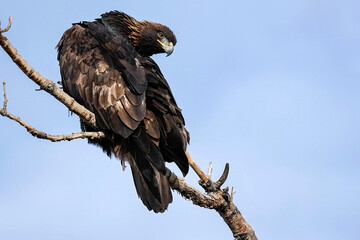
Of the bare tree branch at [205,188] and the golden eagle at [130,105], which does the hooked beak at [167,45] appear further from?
the bare tree branch at [205,188]

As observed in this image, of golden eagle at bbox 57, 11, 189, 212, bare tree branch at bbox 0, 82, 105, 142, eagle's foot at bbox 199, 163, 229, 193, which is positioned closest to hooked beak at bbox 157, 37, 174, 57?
golden eagle at bbox 57, 11, 189, 212

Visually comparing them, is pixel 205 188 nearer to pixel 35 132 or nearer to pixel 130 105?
pixel 130 105

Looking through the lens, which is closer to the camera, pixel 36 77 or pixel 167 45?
pixel 36 77

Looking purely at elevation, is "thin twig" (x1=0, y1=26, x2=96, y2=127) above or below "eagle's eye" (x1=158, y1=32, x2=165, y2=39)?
below

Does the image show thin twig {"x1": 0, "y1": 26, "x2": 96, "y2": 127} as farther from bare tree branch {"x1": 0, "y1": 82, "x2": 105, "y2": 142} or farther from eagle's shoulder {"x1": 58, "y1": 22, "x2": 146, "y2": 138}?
eagle's shoulder {"x1": 58, "y1": 22, "x2": 146, "y2": 138}

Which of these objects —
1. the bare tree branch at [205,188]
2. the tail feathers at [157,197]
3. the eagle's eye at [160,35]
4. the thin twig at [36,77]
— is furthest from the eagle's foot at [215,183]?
the eagle's eye at [160,35]

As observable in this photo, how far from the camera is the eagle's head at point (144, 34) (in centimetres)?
827

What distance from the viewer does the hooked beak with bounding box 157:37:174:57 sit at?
8.22m

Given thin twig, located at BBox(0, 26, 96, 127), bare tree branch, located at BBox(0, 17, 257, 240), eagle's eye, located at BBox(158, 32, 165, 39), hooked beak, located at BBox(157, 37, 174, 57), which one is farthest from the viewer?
eagle's eye, located at BBox(158, 32, 165, 39)

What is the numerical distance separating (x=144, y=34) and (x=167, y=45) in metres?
0.39

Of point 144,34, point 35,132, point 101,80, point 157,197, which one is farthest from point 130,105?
point 144,34

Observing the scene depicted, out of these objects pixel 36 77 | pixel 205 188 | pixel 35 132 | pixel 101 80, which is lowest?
pixel 35 132

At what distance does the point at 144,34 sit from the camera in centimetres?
826

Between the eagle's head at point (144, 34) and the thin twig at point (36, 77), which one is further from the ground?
the eagle's head at point (144, 34)
